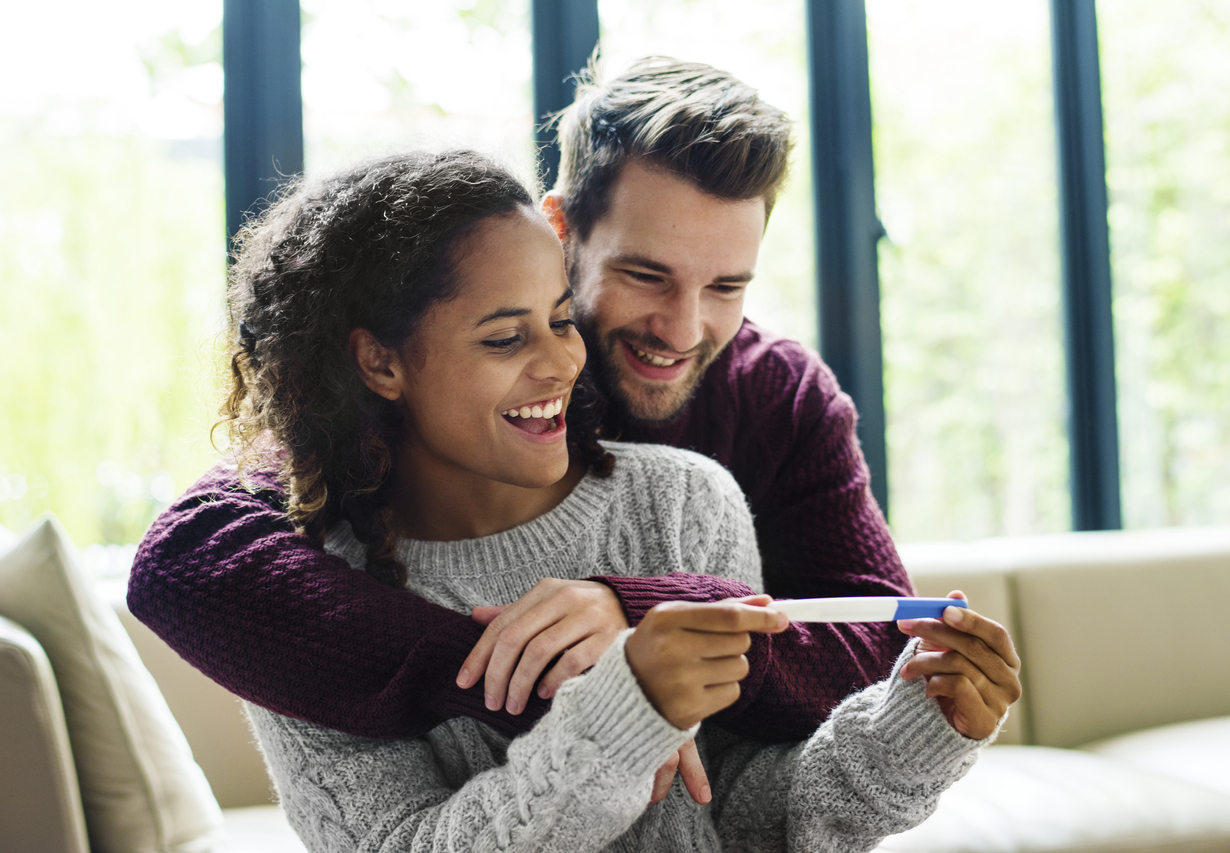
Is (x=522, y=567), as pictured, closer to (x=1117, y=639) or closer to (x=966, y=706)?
(x=966, y=706)

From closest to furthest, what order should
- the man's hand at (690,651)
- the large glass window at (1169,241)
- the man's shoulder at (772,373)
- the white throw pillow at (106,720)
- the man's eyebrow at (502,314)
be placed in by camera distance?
the man's hand at (690,651)
the man's eyebrow at (502,314)
the white throw pillow at (106,720)
the man's shoulder at (772,373)
the large glass window at (1169,241)

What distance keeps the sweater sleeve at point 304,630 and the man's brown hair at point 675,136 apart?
0.70m

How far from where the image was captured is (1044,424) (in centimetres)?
284

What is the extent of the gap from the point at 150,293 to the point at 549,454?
1502 millimetres

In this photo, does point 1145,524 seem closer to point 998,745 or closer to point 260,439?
point 998,745

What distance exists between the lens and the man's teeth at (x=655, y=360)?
4.70 ft

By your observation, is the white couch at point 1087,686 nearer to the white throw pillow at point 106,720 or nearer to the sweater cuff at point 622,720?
the white throw pillow at point 106,720

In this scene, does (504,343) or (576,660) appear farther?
(504,343)

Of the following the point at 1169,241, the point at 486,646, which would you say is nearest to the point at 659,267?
the point at 486,646

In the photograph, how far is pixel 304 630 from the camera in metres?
0.97

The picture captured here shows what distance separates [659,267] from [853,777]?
74 centimetres

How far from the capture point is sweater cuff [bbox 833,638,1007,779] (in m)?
0.92

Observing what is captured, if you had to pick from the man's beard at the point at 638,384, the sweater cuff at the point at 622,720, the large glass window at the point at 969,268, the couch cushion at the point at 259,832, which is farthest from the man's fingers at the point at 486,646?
the large glass window at the point at 969,268

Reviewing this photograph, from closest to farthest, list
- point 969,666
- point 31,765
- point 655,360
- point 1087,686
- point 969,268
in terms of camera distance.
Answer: point 969,666
point 31,765
point 655,360
point 1087,686
point 969,268
